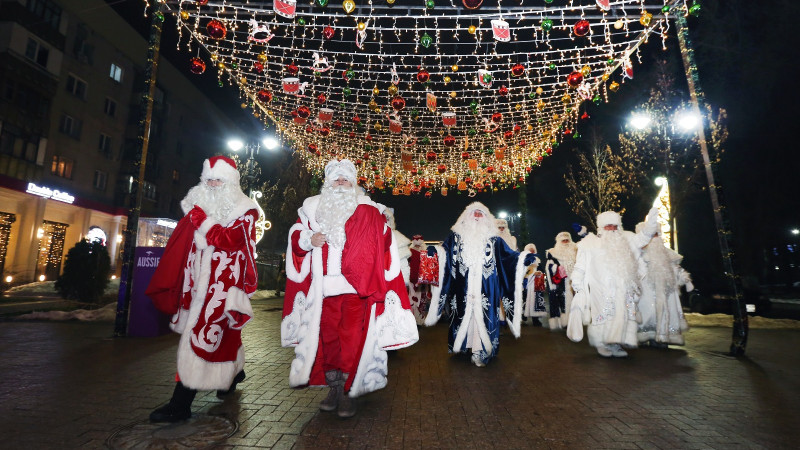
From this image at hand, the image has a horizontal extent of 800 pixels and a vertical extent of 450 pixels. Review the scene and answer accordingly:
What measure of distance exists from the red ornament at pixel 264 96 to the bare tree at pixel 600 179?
15.7 metres

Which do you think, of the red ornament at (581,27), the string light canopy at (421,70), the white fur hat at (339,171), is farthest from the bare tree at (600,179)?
the white fur hat at (339,171)

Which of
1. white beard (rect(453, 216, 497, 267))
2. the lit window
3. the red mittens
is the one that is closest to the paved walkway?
white beard (rect(453, 216, 497, 267))

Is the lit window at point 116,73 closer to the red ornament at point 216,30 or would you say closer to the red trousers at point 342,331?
the red ornament at point 216,30

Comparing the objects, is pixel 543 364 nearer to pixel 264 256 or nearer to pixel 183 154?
pixel 264 256

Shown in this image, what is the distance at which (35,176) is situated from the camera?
1898cm

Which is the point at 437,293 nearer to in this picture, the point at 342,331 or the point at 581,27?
the point at 342,331

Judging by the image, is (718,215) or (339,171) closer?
(339,171)

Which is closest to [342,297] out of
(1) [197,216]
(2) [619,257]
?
(1) [197,216]

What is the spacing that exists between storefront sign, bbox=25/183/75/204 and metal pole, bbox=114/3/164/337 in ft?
52.3

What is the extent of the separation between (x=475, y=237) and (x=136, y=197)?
6.19m

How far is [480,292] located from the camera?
607 cm

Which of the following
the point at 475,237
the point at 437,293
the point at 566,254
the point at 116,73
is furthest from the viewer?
the point at 116,73

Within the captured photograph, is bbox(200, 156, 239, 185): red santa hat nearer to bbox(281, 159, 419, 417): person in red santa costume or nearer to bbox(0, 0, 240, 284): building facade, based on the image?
bbox(281, 159, 419, 417): person in red santa costume

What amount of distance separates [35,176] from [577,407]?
25.1 m
